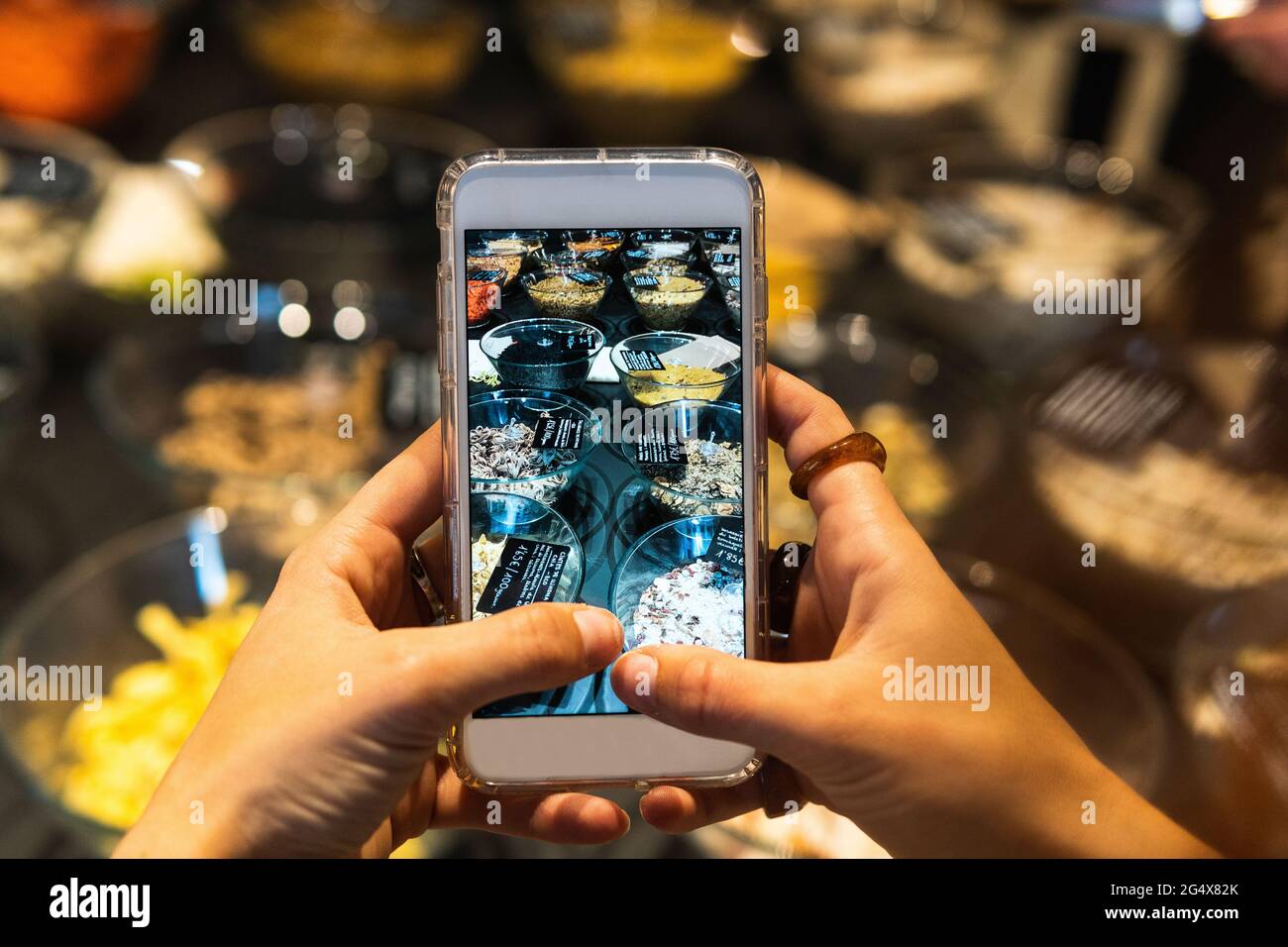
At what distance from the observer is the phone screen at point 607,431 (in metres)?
0.70

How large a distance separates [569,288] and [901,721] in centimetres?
35

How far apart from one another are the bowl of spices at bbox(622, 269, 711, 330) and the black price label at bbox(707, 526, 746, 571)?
5.6 inches

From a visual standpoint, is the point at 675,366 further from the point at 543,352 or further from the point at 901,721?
the point at 901,721

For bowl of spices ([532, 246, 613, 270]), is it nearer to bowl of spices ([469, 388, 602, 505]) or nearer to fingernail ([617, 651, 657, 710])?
bowl of spices ([469, 388, 602, 505])

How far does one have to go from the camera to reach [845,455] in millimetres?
769

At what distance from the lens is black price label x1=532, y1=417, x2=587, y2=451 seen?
2.29 feet

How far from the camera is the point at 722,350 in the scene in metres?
0.71

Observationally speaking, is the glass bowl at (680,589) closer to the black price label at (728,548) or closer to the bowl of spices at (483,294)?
the black price label at (728,548)

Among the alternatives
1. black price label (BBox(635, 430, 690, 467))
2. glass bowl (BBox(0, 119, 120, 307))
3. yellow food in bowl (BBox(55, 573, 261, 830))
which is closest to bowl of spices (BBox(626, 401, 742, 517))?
black price label (BBox(635, 430, 690, 467))

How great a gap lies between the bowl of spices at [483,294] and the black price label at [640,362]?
3.6 inches

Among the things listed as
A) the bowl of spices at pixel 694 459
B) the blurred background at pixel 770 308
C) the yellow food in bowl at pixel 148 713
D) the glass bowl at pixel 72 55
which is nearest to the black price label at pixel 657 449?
the bowl of spices at pixel 694 459

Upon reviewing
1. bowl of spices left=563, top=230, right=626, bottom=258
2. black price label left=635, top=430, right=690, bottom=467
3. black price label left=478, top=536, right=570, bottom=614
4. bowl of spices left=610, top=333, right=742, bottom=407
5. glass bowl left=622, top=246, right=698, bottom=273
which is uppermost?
bowl of spices left=563, top=230, right=626, bottom=258
